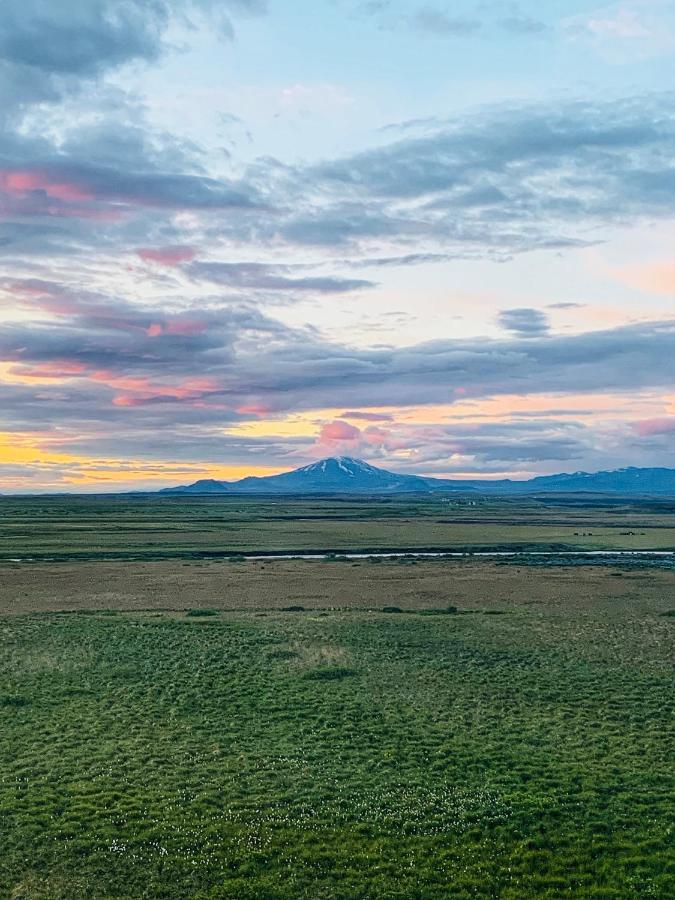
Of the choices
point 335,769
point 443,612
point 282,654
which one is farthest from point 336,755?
point 443,612

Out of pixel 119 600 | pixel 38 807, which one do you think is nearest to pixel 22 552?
pixel 119 600

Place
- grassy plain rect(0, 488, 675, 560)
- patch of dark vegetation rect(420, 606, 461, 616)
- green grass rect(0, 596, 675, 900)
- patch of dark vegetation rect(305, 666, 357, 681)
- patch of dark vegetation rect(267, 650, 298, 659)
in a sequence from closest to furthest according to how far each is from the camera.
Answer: green grass rect(0, 596, 675, 900)
patch of dark vegetation rect(305, 666, 357, 681)
patch of dark vegetation rect(267, 650, 298, 659)
patch of dark vegetation rect(420, 606, 461, 616)
grassy plain rect(0, 488, 675, 560)

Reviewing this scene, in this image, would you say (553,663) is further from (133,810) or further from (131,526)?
(131,526)

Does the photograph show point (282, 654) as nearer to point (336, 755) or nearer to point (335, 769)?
point (336, 755)

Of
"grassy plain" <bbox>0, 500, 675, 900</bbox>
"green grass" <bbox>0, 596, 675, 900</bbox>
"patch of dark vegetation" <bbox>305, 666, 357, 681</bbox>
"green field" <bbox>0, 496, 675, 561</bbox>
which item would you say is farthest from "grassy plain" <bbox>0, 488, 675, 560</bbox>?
"green grass" <bbox>0, 596, 675, 900</bbox>

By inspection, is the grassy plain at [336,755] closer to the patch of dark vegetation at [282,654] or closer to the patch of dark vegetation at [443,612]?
the patch of dark vegetation at [282,654]

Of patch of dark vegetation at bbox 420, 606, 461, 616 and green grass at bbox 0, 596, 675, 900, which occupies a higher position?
green grass at bbox 0, 596, 675, 900

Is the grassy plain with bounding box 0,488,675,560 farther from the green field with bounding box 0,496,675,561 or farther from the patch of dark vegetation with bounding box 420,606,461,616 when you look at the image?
the patch of dark vegetation with bounding box 420,606,461,616

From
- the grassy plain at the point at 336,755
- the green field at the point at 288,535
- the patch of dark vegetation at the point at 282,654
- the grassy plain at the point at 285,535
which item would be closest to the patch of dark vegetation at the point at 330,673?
the grassy plain at the point at 336,755
